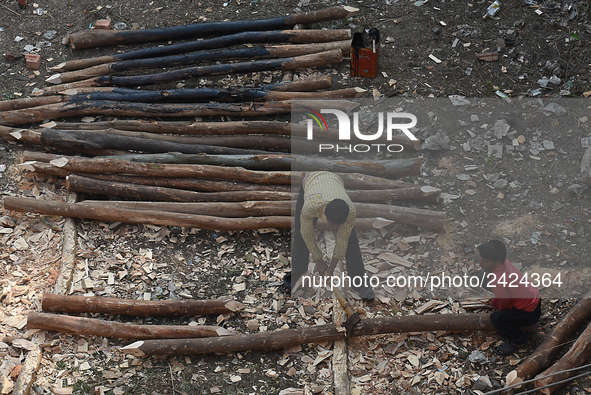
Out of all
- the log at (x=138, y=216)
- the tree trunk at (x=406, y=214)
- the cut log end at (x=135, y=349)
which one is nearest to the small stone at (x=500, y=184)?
the tree trunk at (x=406, y=214)

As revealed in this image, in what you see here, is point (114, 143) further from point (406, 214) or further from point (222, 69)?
point (406, 214)

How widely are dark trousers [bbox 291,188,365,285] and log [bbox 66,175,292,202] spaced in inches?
40.4

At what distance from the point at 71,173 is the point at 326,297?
4232mm

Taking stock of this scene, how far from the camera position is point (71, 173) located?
25.6 ft

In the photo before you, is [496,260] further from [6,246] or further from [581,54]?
[6,246]

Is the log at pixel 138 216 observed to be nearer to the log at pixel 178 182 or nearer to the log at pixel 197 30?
the log at pixel 178 182

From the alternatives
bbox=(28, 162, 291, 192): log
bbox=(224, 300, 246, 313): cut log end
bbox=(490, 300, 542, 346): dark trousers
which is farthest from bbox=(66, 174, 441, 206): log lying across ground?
bbox=(490, 300, 542, 346): dark trousers

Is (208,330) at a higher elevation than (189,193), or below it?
below

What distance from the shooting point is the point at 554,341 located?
557cm

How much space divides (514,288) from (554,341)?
0.74 m

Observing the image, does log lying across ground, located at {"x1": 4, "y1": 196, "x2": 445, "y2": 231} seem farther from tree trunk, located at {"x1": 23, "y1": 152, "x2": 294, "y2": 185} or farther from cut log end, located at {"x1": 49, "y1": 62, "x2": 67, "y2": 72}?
→ cut log end, located at {"x1": 49, "y1": 62, "x2": 67, "y2": 72}

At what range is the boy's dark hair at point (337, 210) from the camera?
5352 mm

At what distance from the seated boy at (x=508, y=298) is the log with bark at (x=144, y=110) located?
398 cm

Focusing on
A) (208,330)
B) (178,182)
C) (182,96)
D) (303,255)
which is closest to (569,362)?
(303,255)
